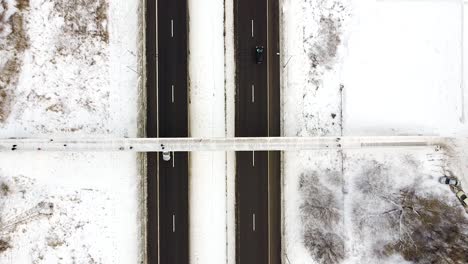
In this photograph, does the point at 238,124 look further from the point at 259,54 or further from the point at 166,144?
the point at 166,144

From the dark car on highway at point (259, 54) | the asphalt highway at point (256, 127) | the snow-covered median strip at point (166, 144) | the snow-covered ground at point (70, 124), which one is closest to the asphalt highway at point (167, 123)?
the snow-covered ground at point (70, 124)

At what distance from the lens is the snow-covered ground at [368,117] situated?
94.3ft

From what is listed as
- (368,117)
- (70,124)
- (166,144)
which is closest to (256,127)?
(166,144)

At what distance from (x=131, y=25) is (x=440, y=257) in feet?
92.5

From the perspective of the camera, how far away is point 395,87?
2984cm

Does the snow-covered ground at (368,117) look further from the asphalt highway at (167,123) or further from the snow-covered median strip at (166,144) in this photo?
the asphalt highway at (167,123)

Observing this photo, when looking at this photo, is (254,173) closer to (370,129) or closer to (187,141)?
(187,141)

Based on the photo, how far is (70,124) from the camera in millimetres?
28719

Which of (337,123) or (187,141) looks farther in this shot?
(337,123)

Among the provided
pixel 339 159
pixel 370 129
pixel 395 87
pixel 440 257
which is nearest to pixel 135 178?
pixel 339 159

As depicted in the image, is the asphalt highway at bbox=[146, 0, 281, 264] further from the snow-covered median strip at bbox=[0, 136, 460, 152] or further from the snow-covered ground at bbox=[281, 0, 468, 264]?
the snow-covered median strip at bbox=[0, 136, 460, 152]

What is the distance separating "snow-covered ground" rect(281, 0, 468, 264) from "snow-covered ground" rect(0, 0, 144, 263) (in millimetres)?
11951

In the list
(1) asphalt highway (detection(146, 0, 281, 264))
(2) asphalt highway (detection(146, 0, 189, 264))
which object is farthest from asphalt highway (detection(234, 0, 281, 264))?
(2) asphalt highway (detection(146, 0, 189, 264))

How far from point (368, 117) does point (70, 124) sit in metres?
22.5
